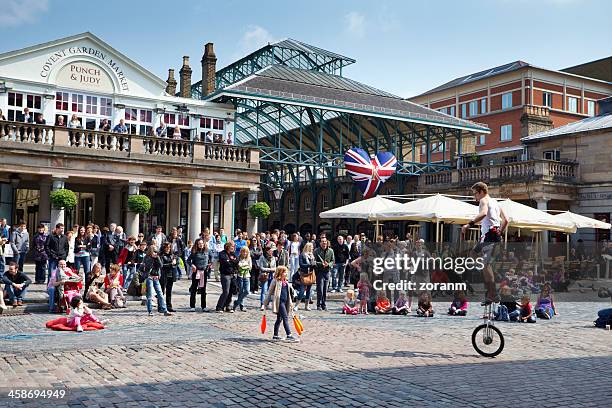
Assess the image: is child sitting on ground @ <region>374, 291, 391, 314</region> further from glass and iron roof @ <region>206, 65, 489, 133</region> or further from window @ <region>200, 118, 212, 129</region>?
window @ <region>200, 118, 212, 129</region>

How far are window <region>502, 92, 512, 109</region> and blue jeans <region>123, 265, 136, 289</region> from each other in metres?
48.1

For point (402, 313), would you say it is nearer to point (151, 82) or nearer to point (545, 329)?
point (545, 329)

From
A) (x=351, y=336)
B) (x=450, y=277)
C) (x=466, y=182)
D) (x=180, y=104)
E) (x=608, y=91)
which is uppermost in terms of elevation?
(x=608, y=91)

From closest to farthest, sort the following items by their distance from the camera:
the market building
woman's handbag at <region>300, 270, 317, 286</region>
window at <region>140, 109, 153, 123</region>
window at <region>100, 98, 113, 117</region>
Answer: woman's handbag at <region>300, 270, 317, 286</region> < the market building < window at <region>100, 98, 113, 117</region> < window at <region>140, 109, 153, 123</region>

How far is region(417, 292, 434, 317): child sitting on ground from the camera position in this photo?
16188 mm

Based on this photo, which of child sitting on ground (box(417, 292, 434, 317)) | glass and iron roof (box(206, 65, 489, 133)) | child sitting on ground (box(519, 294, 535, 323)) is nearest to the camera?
child sitting on ground (box(519, 294, 535, 323))

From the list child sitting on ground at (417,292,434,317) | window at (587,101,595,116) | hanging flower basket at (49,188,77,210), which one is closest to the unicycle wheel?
child sitting on ground at (417,292,434,317)

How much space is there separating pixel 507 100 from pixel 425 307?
47.9m

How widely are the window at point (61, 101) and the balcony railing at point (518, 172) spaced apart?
70.5ft

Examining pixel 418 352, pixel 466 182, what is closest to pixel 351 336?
pixel 418 352

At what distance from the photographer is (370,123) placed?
132 feet

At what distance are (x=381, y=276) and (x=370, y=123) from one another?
2464cm

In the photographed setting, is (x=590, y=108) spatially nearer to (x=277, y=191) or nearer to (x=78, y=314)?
(x=277, y=191)

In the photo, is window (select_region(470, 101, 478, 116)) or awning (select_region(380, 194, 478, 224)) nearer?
awning (select_region(380, 194, 478, 224))
